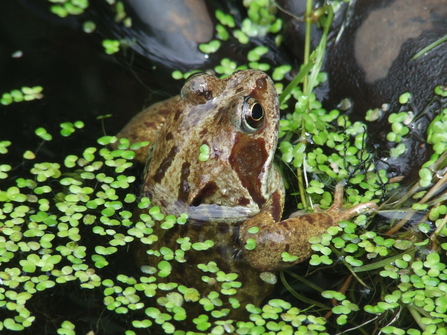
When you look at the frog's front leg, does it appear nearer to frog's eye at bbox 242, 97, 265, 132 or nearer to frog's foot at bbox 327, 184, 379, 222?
frog's foot at bbox 327, 184, 379, 222

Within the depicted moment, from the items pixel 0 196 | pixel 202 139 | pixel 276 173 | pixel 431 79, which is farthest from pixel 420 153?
pixel 0 196

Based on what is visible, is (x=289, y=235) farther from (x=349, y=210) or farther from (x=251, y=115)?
(x=251, y=115)

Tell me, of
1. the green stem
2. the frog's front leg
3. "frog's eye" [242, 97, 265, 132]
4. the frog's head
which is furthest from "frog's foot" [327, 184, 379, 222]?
the green stem

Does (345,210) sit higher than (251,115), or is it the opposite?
(251,115)

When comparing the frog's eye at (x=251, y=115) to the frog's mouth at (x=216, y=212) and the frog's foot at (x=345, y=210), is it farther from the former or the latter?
the frog's foot at (x=345, y=210)

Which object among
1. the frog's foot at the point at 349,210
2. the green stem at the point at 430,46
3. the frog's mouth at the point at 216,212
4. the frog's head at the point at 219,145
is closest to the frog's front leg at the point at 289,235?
the frog's foot at the point at 349,210

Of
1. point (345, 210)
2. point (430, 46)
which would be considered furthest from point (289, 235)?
point (430, 46)

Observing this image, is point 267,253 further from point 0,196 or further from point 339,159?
point 0,196

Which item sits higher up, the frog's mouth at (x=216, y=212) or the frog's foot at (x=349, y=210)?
the frog's foot at (x=349, y=210)
